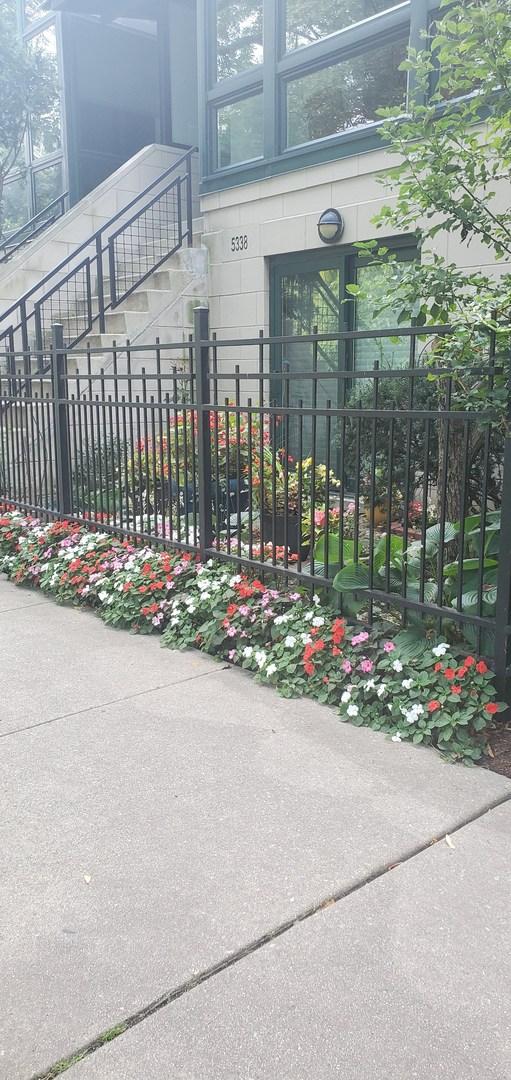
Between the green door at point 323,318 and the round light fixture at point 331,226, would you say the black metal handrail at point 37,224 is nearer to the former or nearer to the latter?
the green door at point 323,318

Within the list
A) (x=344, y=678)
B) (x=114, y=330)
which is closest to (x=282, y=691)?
(x=344, y=678)

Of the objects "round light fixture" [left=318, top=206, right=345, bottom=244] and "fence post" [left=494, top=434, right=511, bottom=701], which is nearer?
"fence post" [left=494, top=434, right=511, bottom=701]

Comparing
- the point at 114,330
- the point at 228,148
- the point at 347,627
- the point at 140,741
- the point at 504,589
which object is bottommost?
the point at 140,741

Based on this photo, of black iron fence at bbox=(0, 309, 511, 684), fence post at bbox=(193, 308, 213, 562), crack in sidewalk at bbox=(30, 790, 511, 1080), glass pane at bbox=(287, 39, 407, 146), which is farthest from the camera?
glass pane at bbox=(287, 39, 407, 146)

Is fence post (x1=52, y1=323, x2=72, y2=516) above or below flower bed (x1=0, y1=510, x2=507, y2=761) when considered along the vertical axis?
above

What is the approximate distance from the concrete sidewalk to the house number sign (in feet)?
20.5

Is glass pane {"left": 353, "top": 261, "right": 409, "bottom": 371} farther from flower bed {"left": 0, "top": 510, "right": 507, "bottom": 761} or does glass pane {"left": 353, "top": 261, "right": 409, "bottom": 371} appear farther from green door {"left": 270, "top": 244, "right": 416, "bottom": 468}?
flower bed {"left": 0, "top": 510, "right": 507, "bottom": 761}

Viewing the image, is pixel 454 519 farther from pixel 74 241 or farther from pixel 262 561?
pixel 74 241

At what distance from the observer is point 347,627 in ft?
13.3

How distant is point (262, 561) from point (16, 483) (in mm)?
3465

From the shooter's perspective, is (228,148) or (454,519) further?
(228,148)

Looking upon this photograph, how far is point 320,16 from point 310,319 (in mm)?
2804

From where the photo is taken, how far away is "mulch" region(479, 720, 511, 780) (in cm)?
325

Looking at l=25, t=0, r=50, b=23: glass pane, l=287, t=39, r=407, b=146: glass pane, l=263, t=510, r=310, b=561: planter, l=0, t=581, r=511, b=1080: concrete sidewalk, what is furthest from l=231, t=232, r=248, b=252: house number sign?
l=25, t=0, r=50, b=23: glass pane
